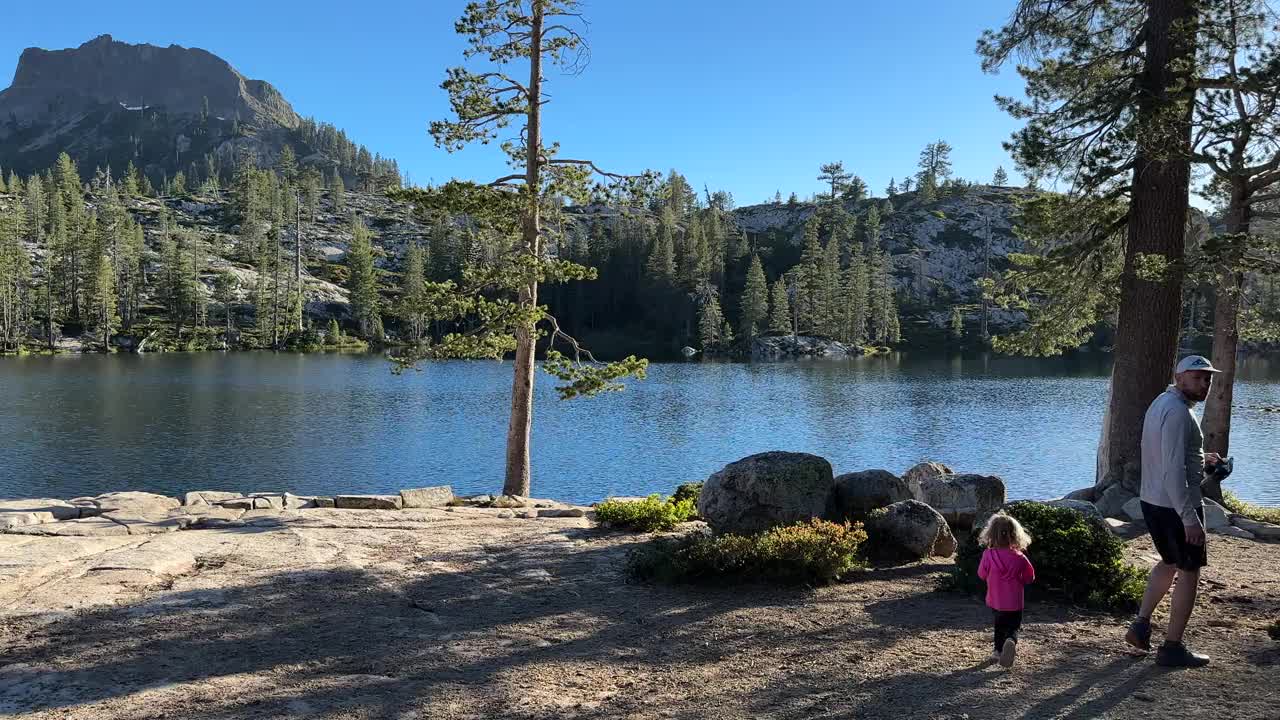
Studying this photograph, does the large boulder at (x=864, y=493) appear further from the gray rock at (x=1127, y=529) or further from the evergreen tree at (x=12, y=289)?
the evergreen tree at (x=12, y=289)

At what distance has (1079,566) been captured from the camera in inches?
343

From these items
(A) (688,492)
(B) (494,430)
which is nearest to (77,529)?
(A) (688,492)

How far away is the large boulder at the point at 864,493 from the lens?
11641mm

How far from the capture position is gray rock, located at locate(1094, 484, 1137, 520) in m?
14.7

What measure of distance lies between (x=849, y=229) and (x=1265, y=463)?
5082 inches

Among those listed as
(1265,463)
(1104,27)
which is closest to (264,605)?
(1104,27)

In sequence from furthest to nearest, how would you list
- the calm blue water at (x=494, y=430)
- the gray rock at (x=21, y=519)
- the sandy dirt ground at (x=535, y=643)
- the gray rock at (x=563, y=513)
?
the calm blue water at (x=494, y=430) < the gray rock at (x=563, y=513) < the gray rock at (x=21, y=519) < the sandy dirt ground at (x=535, y=643)

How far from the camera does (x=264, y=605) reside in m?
8.70

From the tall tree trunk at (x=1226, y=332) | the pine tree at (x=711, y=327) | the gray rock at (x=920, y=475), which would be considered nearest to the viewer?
the gray rock at (x=920, y=475)

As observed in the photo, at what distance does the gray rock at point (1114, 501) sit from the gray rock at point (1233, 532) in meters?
1.48

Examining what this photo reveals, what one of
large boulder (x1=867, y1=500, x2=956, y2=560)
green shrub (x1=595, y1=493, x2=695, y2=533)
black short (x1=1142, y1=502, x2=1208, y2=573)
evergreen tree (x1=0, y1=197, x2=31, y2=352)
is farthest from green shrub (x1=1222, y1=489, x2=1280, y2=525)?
evergreen tree (x1=0, y1=197, x2=31, y2=352)

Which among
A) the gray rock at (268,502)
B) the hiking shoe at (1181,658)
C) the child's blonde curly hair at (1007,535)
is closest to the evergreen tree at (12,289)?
the gray rock at (268,502)

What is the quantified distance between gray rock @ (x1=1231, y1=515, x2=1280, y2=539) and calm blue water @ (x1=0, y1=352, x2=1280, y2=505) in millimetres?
13768

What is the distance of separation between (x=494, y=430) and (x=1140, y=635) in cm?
3508
